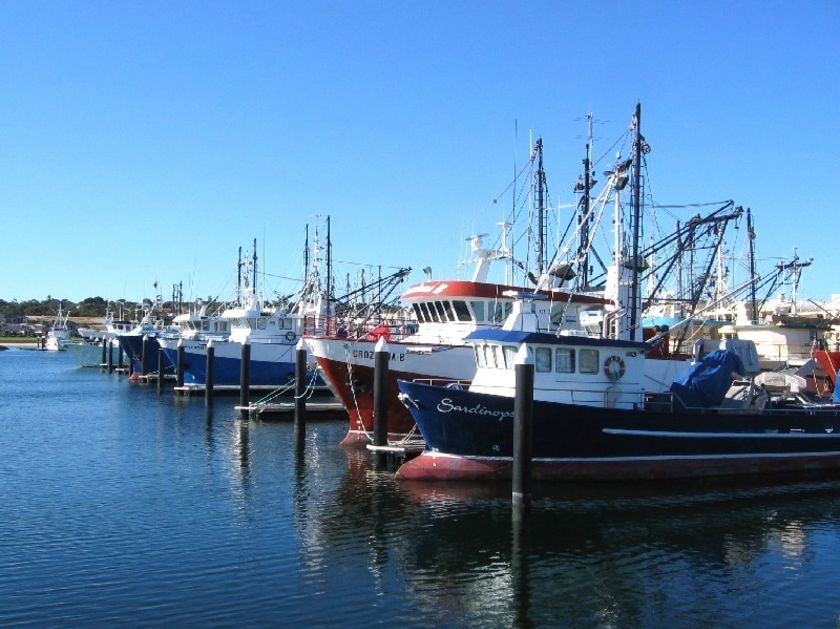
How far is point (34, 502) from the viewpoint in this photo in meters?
18.2

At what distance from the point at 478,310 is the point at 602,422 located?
798 cm

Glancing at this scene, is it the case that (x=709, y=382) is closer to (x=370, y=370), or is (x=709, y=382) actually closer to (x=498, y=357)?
(x=498, y=357)

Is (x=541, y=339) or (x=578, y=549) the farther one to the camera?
(x=541, y=339)

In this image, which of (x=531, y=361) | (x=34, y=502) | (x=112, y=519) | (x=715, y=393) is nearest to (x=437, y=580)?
(x=531, y=361)

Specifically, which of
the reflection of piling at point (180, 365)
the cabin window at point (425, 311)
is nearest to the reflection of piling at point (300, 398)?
the cabin window at point (425, 311)

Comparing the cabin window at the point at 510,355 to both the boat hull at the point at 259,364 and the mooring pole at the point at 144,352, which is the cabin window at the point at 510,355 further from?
the mooring pole at the point at 144,352

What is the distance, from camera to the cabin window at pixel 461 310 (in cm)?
2667

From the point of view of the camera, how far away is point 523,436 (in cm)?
1686

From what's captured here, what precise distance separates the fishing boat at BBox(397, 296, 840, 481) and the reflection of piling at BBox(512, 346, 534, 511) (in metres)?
0.63

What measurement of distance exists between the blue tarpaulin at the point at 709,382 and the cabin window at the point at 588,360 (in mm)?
2859

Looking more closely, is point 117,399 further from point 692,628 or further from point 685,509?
point 692,628

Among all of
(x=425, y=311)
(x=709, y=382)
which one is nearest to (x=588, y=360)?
(x=709, y=382)

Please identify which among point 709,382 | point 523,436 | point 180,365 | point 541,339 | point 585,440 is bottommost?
point 585,440

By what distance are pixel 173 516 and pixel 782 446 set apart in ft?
50.1
